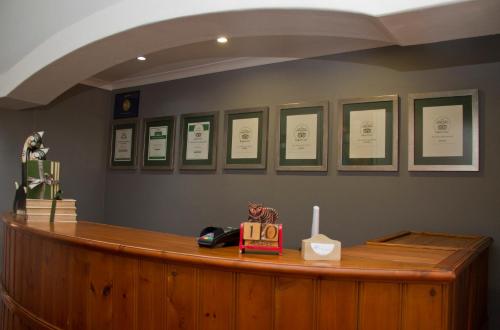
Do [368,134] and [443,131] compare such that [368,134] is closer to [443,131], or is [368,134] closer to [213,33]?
[443,131]

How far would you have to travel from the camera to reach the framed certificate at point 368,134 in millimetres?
3090

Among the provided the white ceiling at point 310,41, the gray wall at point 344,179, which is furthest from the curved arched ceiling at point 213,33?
the gray wall at point 344,179

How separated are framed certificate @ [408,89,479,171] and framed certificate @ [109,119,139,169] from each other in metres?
2.93

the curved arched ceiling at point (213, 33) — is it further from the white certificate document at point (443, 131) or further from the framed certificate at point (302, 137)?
the white certificate document at point (443, 131)

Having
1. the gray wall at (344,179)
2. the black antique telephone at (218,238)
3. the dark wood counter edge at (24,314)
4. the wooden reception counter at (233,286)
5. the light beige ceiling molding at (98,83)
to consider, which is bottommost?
the dark wood counter edge at (24,314)

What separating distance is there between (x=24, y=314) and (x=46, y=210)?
626 millimetres

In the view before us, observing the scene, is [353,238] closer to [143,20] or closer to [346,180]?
[346,180]

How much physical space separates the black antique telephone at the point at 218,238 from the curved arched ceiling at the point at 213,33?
115 centimetres

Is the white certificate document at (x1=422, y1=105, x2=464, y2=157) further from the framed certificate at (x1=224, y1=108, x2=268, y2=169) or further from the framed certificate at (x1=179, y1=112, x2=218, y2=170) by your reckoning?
the framed certificate at (x1=179, y1=112, x2=218, y2=170)

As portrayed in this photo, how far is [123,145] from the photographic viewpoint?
4.76 m

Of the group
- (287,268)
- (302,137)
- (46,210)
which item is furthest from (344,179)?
(46,210)

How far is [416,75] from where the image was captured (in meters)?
3.05

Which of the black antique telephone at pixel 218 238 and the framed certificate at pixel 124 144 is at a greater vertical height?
the framed certificate at pixel 124 144

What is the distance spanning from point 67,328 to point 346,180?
217 cm
